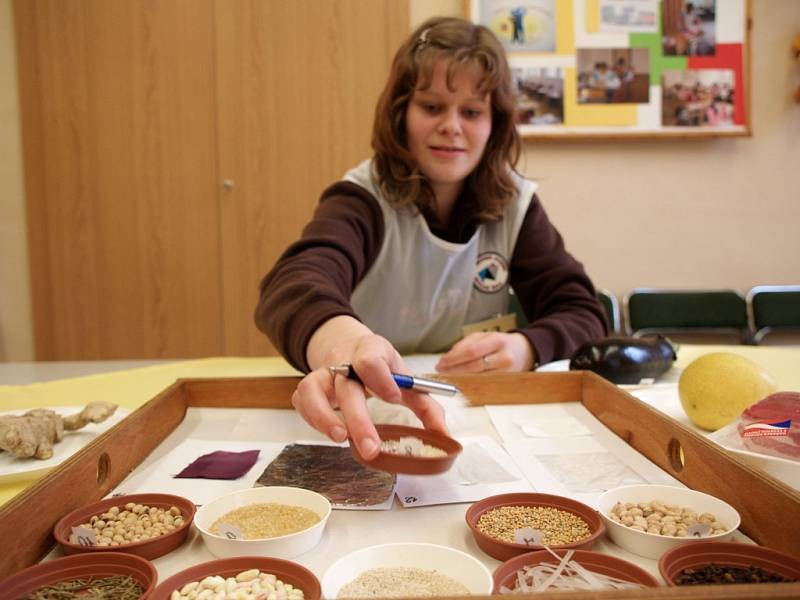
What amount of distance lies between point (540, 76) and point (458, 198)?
138cm

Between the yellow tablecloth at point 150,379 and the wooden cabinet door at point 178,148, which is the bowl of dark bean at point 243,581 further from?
the wooden cabinet door at point 178,148

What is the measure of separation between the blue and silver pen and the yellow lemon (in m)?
0.37

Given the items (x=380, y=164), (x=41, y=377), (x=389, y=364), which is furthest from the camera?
(x=380, y=164)

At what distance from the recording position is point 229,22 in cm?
257

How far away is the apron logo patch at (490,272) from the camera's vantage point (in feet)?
5.09

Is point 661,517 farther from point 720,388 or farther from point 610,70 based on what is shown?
point 610,70

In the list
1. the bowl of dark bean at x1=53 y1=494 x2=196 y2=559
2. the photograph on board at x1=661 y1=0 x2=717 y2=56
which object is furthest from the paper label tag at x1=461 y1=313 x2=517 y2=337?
the photograph on board at x1=661 y1=0 x2=717 y2=56

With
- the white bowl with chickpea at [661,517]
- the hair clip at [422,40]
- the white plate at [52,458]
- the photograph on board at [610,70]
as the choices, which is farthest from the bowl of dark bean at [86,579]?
the photograph on board at [610,70]

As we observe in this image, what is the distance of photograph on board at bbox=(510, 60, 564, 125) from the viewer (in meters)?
2.66

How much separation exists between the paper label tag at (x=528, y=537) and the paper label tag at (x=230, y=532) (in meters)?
0.23

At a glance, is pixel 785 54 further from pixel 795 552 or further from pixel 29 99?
pixel 29 99

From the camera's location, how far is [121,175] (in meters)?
2.70

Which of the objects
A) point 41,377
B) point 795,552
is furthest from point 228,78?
point 795,552

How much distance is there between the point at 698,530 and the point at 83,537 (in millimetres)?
506
